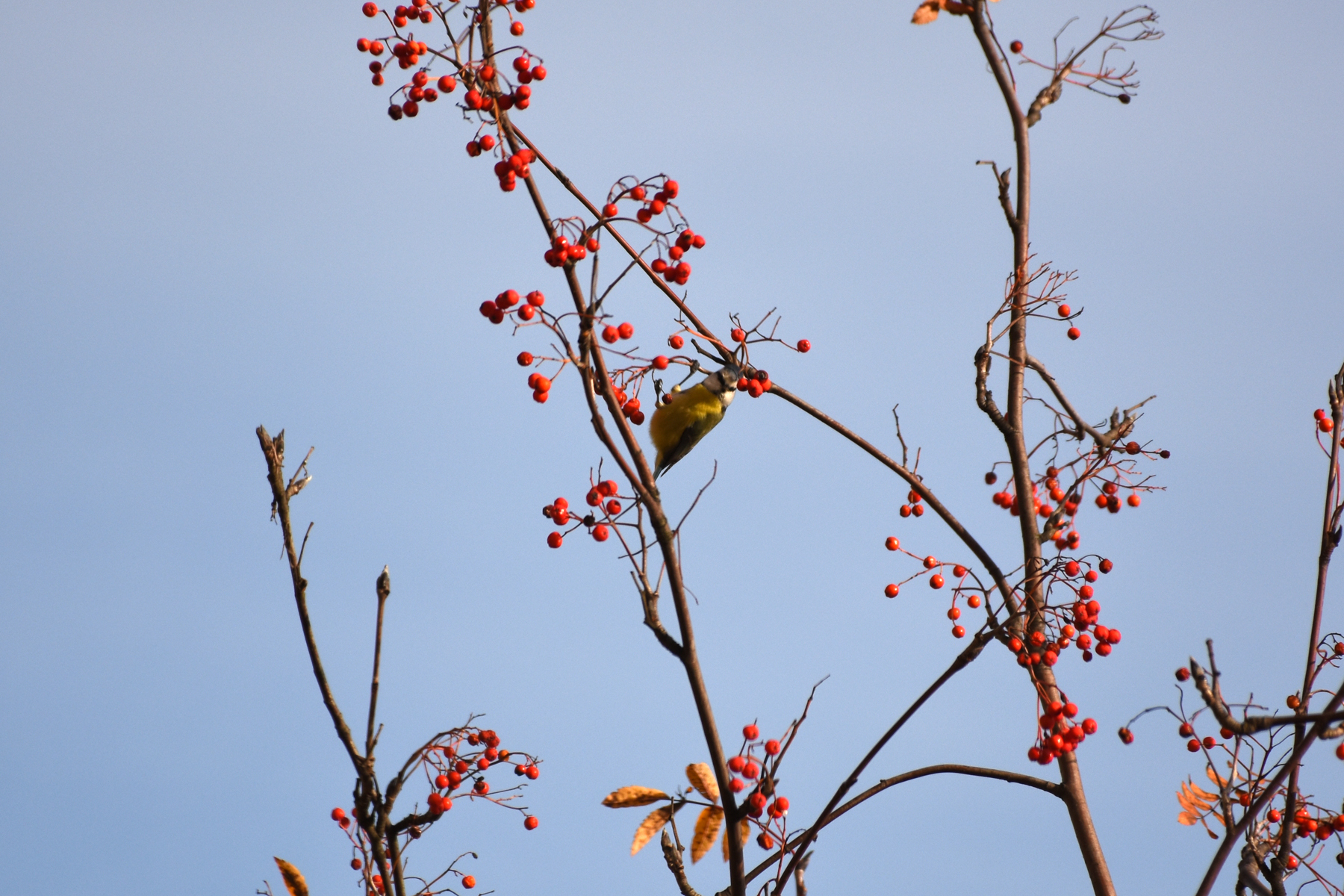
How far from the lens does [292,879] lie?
144 inches

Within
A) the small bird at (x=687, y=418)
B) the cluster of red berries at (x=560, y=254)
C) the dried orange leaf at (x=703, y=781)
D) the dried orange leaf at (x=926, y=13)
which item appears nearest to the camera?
the cluster of red berries at (x=560, y=254)

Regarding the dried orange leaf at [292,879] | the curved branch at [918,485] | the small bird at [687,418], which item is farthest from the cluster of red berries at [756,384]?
the small bird at [687,418]

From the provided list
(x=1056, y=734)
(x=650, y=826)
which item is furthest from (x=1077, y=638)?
(x=650, y=826)

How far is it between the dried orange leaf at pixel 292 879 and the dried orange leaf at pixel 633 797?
106cm

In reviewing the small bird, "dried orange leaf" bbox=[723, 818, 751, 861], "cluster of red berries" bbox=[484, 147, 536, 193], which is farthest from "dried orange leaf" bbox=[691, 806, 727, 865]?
the small bird

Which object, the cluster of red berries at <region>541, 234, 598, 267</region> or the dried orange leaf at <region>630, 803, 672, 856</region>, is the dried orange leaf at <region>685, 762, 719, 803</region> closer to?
the dried orange leaf at <region>630, 803, 672, 856</region>

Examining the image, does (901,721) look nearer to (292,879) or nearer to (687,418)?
(292,879)

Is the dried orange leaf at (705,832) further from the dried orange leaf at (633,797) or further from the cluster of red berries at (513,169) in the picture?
the cluster of red berries at (513,169)

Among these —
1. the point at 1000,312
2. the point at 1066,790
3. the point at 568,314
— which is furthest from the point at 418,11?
the point at 1066,790

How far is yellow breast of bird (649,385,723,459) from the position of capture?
7008mm

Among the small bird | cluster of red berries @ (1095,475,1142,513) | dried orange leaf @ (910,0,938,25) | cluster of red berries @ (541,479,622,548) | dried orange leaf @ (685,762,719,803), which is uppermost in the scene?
the small bird

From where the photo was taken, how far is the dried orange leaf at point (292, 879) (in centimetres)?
365

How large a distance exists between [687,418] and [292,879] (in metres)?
3.98

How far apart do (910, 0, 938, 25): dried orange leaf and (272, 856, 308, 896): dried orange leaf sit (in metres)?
3.55
